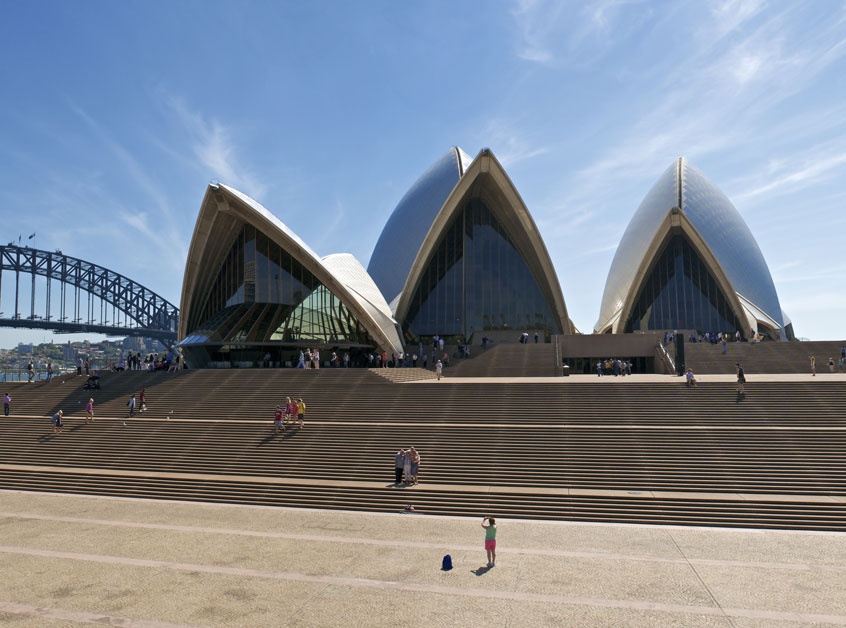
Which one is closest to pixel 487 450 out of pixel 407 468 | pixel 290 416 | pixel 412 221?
pixel 407 468

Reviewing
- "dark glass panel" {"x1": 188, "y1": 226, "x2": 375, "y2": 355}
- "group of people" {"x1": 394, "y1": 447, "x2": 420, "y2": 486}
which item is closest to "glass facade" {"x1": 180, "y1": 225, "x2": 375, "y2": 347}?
"dark glass panel" {"x1": 188, "y1": 226, "x2": 375, "y2": 355}

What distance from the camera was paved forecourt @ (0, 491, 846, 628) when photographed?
283 inches

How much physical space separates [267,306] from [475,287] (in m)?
12.9

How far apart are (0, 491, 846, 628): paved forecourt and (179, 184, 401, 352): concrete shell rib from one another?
1977cm

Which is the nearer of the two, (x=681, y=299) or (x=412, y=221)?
(x=681, y=299)

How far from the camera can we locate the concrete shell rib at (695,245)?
40469 mm

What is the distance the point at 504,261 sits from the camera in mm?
38375

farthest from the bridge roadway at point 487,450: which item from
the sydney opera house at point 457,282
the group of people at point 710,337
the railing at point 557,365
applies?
the group of people at point 710,337

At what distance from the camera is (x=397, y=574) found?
340 inches

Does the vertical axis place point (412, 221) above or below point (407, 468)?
above

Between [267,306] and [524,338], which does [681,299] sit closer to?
[524,338]

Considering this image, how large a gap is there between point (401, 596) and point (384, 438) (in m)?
8.53

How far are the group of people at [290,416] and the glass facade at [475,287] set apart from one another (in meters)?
19.3

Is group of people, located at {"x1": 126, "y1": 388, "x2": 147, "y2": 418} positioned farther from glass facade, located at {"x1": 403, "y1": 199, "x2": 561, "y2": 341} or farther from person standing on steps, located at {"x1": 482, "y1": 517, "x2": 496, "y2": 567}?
glass facade, located at {"x1": 403, "y1": 199, "x2": 561, "y2": 341}
